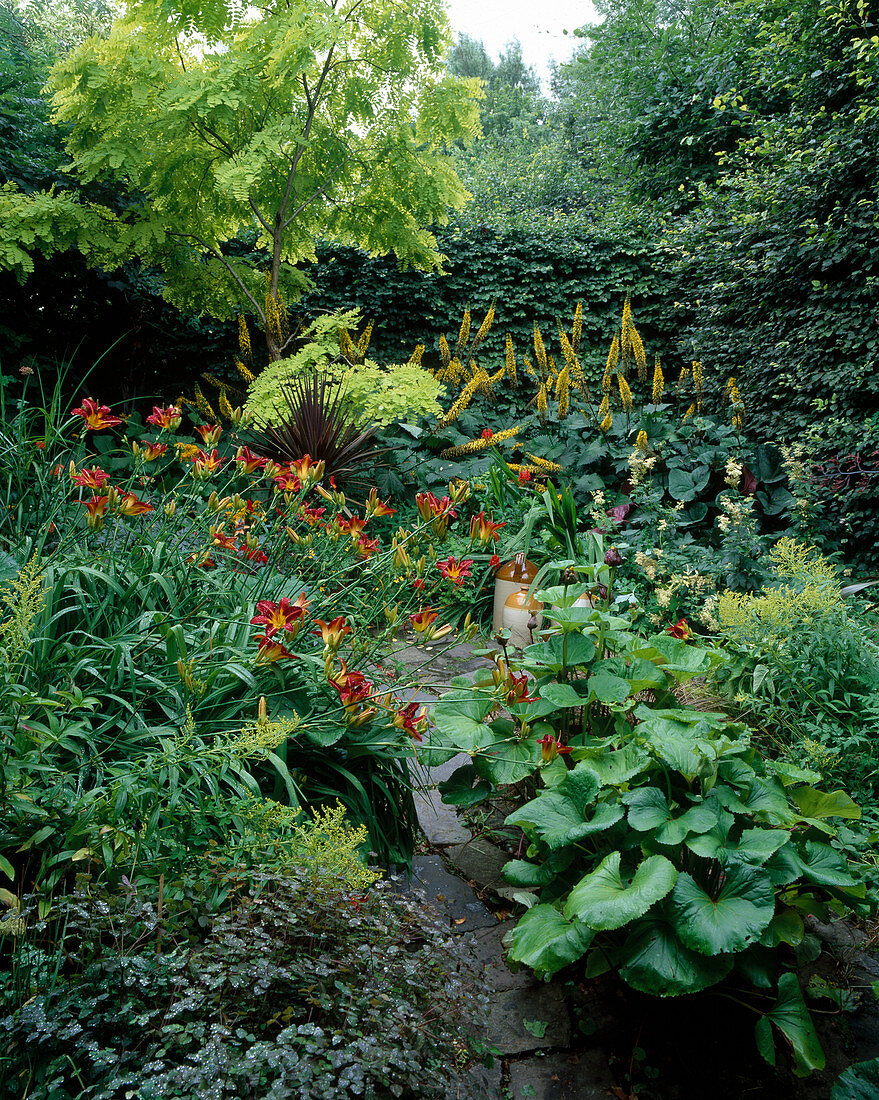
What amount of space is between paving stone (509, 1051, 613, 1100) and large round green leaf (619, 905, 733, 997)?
24 centimetres

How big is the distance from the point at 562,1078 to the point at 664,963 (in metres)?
0.32

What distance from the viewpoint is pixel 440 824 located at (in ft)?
6.83

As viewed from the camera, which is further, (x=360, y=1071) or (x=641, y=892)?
(x=641, y=892)

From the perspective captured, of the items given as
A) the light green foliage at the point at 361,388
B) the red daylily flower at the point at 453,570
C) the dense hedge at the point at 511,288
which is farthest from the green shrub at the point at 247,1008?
the dense hedge at the point at 511,288

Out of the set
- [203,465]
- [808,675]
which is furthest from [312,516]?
[808,675]

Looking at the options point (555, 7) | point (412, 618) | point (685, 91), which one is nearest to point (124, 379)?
point (412, 618)

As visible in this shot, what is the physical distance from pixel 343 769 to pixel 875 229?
155 inches

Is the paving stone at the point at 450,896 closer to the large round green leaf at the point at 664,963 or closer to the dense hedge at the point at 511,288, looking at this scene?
the large round green leaf at the point at 664,963

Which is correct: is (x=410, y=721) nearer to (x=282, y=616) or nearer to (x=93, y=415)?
(x=282, y=616)

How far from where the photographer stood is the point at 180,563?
1.77 metres

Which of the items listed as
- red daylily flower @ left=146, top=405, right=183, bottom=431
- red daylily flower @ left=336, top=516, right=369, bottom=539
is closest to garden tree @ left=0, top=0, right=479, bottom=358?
red daylily flower @ left=146, top=405, right=183, bottom=431

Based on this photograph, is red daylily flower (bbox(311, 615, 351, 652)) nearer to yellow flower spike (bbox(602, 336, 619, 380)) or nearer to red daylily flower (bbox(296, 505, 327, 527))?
red daylily flower (bbox(296, 505, 327, 527))

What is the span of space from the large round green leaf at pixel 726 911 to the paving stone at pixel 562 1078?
36 cm

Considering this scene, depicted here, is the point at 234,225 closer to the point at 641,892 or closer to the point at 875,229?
the point at 875,229
